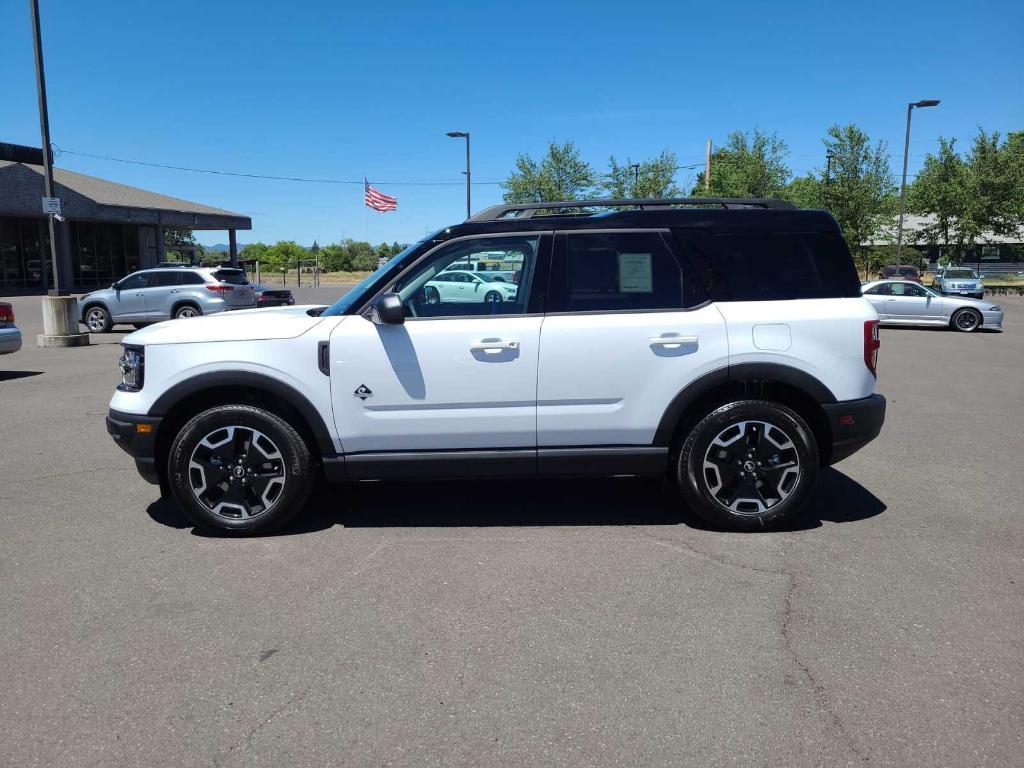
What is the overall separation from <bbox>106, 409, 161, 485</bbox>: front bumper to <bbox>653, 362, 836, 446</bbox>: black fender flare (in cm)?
296

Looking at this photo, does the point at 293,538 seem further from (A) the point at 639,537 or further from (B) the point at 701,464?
(B) the point at 701,464

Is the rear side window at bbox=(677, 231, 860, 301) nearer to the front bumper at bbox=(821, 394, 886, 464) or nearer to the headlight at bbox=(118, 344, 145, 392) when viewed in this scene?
the front bumper at bbox=(821, 394, 886, 464)

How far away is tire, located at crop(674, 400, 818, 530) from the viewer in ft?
15.4

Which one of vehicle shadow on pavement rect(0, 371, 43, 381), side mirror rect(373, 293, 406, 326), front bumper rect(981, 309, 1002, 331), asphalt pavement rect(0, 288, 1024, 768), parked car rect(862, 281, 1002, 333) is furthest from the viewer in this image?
parked car rect(862, 281, 1002, 333)

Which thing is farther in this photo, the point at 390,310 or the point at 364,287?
the point at 364,287

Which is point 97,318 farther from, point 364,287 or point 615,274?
point 615,274

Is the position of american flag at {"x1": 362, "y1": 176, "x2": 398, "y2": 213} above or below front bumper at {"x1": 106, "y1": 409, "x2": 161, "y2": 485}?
above

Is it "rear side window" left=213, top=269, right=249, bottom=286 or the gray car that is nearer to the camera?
the gray car

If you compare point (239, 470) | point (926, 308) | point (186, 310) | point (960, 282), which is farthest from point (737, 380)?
point (960, 282)

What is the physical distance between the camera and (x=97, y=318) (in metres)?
19.2

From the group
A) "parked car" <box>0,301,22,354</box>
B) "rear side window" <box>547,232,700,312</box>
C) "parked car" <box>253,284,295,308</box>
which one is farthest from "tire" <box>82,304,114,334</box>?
"rear side window" <box>547,232,700,312</box>

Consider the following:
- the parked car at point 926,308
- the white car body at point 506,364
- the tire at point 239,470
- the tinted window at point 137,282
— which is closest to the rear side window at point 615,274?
the white car body at point 506,364

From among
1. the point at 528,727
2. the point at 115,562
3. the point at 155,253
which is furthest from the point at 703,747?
the point at 155,253

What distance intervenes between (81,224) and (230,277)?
81.5ft
